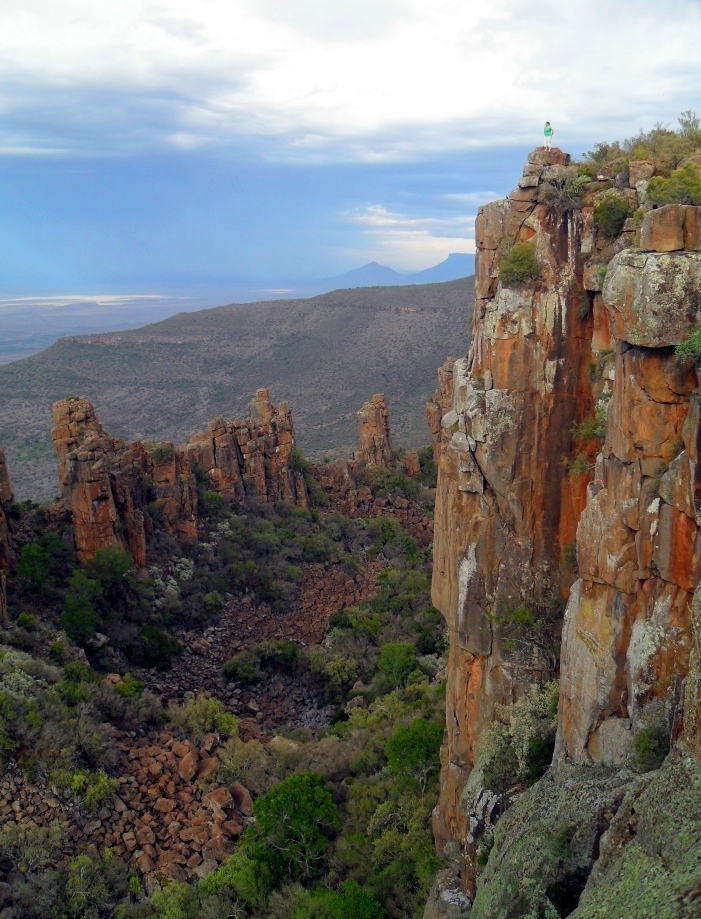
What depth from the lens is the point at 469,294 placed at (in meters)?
104

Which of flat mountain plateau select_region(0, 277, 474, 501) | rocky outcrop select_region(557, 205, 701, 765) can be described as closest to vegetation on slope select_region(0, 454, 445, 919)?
rocky outcrop select_region(557, 205, 701, 765)

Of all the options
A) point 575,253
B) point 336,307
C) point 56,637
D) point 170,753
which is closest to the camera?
point 575,253

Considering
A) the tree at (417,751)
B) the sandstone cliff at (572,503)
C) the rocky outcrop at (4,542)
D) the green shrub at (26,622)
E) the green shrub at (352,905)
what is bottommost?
the green shrub at (352,905)

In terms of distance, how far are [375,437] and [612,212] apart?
39.8m

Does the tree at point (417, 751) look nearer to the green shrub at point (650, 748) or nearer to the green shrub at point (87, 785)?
the green shrub at point (87, 785)

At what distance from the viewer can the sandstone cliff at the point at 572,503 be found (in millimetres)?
9211

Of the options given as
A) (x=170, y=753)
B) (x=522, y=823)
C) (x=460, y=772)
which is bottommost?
(x=170, y=753)

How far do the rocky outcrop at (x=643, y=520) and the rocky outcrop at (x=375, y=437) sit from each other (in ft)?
134

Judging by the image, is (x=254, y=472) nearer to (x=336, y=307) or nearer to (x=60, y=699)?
(x=60, y=699)

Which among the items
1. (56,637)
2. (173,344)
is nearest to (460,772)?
(56,637)

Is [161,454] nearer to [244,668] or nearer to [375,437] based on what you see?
[244,668]

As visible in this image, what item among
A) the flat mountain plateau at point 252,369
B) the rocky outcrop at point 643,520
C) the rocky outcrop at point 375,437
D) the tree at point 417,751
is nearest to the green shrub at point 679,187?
the rocky outcrop at point 643,520

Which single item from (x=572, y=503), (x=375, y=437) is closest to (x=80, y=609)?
(x=572, y=503)

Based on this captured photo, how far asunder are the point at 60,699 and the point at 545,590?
16.7m
